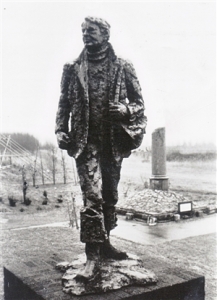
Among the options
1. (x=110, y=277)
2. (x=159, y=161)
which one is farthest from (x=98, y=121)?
(x=159, y=161)

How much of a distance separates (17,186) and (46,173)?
103 centimetres

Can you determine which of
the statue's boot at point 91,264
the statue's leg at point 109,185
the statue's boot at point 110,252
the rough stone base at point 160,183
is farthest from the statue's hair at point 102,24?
the rough stone base at point 160,183

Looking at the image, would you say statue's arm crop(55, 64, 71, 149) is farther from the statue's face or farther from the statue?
the statue's face

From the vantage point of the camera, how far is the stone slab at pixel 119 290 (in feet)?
11.8

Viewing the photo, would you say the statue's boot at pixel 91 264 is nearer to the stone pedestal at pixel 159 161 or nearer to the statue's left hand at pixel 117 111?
the statue's left hand at pixel 117 111

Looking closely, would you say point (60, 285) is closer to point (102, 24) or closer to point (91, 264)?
point (91, 264)

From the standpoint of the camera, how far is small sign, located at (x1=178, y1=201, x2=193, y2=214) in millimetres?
12359

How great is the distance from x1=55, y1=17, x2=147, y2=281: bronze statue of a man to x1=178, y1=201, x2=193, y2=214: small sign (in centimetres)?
863

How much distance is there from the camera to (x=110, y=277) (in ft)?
12.4

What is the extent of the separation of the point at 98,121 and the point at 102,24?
0.90 meters

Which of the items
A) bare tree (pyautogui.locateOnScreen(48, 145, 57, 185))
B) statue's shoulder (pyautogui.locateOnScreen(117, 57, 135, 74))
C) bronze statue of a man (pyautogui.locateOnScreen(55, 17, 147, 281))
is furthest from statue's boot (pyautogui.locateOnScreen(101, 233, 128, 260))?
bare tree (pyautogui.locateOnScreen(48, 145, 57, 185))

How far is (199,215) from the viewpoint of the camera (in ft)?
42.6

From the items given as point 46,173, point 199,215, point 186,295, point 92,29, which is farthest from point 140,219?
point 92,29

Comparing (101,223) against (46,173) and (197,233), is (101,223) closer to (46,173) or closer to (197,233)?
(197,233)
